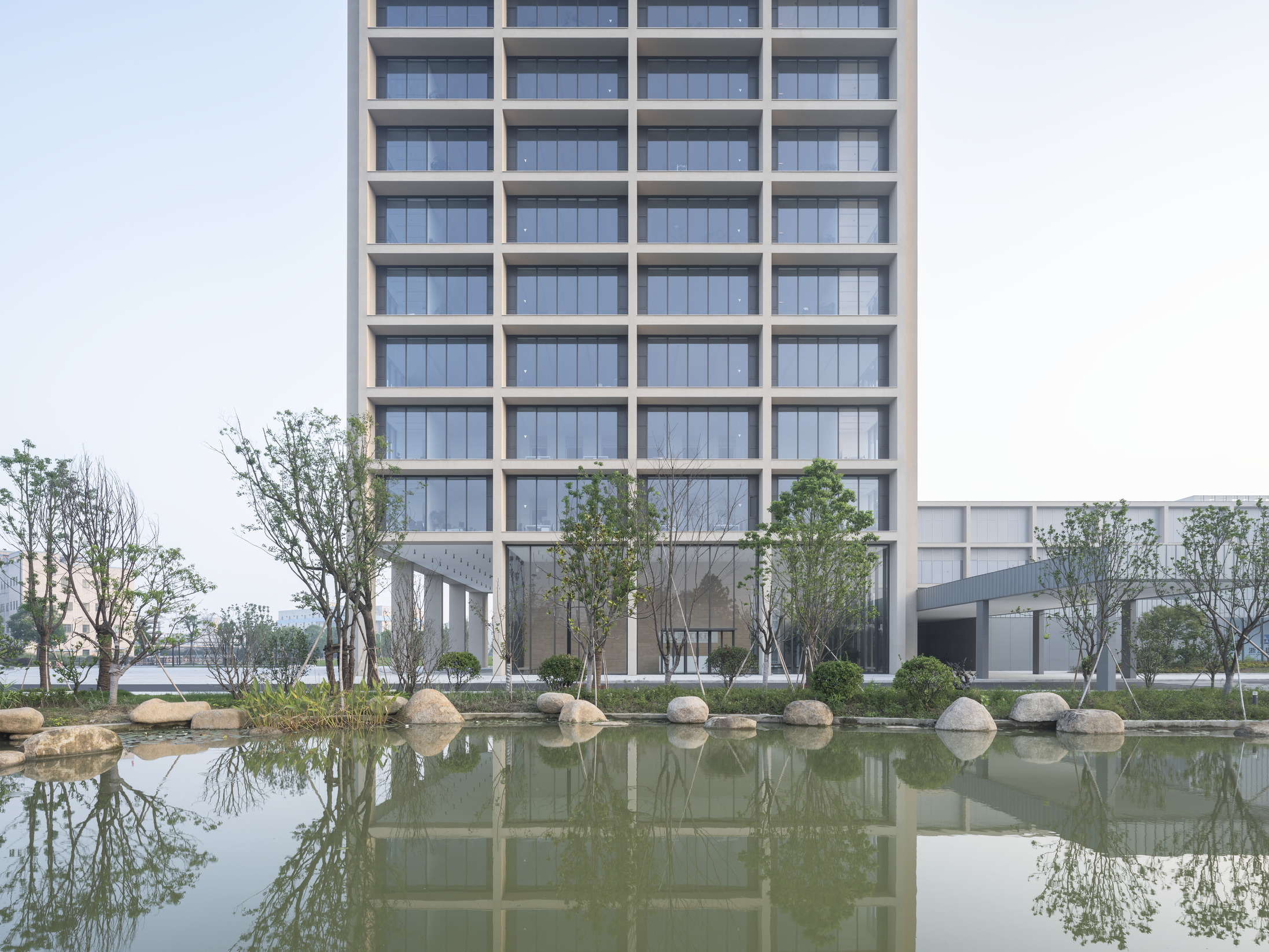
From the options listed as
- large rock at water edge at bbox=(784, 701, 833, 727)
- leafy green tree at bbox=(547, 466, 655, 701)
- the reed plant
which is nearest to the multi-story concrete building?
leafy green tree at bbox=(547, 466, 655, 701)

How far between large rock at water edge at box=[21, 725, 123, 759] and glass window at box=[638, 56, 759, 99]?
29972mm

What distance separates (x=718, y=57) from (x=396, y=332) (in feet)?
57.2

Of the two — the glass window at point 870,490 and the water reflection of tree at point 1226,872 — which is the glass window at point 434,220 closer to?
the glass window at point 870,490

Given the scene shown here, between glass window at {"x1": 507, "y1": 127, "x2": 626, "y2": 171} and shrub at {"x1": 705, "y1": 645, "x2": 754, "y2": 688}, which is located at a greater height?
glass window at {"x1": 507, "y1": 127, "x2": 626, "y2": 171}

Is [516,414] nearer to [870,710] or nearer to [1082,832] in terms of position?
[870,710]

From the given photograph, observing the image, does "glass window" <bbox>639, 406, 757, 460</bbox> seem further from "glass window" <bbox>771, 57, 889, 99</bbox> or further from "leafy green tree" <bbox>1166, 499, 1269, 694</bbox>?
"leafy green tree" <bbox>1166, 499, 1269, 694</bbox>

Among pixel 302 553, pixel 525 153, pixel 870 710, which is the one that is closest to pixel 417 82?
pixel 525 153

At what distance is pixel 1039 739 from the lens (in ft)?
54.9

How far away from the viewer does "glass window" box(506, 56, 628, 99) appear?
34781 millimetres

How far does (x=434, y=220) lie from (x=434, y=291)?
2.94 m

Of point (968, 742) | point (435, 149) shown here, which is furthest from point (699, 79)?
point (968, 742)

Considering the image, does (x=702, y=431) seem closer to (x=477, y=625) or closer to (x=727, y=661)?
(x=727, y=661)

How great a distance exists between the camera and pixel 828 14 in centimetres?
3459

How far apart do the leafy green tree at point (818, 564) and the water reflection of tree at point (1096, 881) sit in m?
10.9
